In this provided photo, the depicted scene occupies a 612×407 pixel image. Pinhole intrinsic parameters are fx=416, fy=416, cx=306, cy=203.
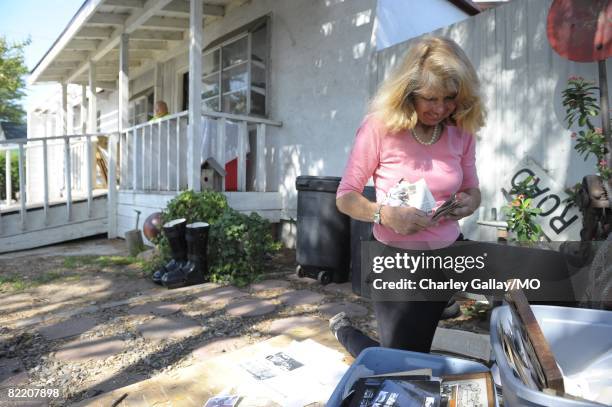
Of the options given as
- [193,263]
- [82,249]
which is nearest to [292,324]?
[193,263]

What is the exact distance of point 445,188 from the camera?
5.18 feet

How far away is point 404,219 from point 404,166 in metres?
0.23


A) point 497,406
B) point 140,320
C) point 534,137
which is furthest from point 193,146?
point 497,406

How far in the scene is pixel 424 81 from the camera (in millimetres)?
1439

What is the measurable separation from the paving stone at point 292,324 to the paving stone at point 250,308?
249 mm

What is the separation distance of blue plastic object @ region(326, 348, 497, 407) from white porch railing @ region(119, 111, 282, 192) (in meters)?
4.46

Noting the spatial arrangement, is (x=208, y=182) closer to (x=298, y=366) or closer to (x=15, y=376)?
(x=15, y=376)

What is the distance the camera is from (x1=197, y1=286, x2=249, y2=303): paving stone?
12.0ft

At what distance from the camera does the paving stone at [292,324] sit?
2.87 metres

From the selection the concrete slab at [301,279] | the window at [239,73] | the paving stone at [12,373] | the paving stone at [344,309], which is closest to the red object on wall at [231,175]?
the window at [239,73]

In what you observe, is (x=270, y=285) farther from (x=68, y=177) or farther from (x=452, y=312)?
(x=68, y=177)

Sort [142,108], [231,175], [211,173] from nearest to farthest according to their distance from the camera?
1. [211,173]
2. [231,175]
3. [142,108]

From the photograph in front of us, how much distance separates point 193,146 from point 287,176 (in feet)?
4.66

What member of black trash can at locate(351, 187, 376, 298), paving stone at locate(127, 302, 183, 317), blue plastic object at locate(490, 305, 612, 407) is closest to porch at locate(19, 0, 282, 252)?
paving stone at locate(127, 302, 183, 317)
